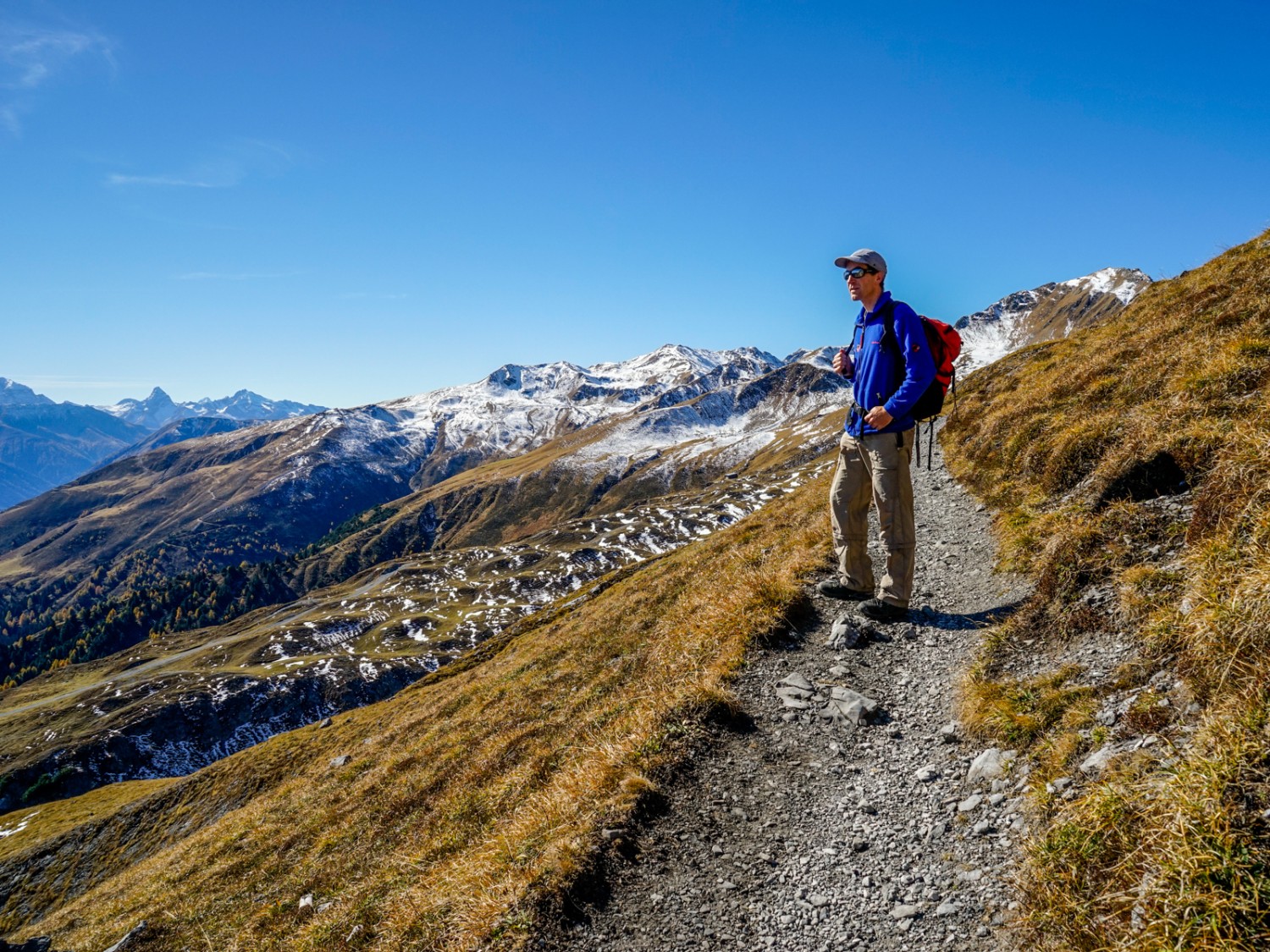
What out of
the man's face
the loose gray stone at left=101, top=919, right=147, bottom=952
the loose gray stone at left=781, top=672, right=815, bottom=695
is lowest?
the loose gray stone at left=101, top=919, right=147, bottom=952

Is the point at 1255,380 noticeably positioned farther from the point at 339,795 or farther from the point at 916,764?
the point at 339,795

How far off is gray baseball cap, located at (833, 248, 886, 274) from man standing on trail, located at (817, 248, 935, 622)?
0.05 ft

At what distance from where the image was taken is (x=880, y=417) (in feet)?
31.0

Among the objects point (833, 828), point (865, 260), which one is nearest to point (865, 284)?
point (865, 260)

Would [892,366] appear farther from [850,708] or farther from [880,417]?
[850,708]

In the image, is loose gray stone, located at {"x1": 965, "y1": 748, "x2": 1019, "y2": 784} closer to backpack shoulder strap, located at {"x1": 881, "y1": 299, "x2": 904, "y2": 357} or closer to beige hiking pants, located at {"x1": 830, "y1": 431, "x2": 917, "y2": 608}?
beige hiking pants, located at {"x1": 830, "y1": 431, "x2": 917, "y2": 608}

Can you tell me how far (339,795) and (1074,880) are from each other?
22.1 metres

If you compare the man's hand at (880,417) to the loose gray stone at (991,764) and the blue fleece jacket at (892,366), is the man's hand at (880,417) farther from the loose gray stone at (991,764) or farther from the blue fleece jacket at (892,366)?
the loose gray stone at (991,764)

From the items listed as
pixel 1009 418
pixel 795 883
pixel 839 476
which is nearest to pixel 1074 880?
pixel 795 883

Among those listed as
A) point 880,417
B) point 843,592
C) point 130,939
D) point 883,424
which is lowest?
point 130,939

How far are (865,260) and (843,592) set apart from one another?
615 cm

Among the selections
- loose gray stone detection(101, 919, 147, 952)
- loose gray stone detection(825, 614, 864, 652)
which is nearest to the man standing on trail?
loose gray stone detection(825, 614, 864, 652)

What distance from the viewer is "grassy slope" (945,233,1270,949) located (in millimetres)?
3725

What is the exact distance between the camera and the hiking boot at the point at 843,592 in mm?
11398
